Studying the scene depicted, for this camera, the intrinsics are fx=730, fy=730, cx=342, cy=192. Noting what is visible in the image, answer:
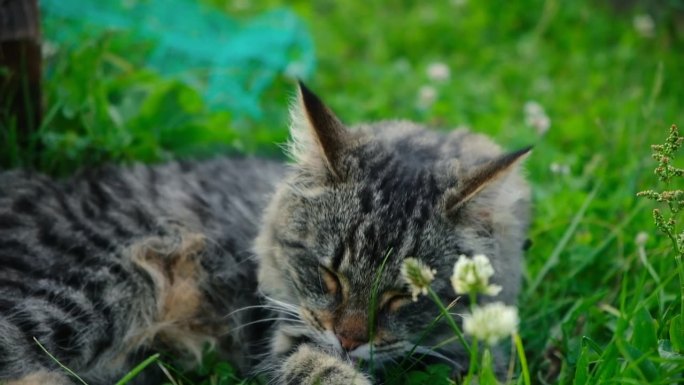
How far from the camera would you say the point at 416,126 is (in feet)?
10.5

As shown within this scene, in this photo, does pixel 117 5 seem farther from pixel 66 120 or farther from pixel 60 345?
pixel 60 345

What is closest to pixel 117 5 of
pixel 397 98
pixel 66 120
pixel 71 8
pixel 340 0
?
pixel 71 8

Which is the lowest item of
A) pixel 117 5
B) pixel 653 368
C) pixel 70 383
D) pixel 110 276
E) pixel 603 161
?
pixel 70 383

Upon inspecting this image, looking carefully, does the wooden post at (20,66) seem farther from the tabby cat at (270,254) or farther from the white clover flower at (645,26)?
the white clover flower at (645,26)

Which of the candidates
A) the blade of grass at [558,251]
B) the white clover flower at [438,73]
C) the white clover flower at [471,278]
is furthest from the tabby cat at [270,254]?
the white clover flower at [438,73]

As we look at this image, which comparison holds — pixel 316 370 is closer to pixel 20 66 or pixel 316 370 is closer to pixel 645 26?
pixel 20 66

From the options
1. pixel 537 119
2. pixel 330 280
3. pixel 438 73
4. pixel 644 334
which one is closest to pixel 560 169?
pixel 537 119

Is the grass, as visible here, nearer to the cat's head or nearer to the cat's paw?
the cat's head

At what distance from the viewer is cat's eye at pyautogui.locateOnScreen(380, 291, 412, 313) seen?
237 centimetres

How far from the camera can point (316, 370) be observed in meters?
2.40

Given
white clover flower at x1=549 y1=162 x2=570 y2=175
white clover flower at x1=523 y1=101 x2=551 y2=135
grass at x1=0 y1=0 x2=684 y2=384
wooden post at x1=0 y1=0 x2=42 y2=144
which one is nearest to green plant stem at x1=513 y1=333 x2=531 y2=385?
grass at x1=0 y1=0 x2=684 y2=384

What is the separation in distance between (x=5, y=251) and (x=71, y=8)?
2.40 meters

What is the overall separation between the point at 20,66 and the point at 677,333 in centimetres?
292

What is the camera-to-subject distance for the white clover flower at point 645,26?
5.73 m
